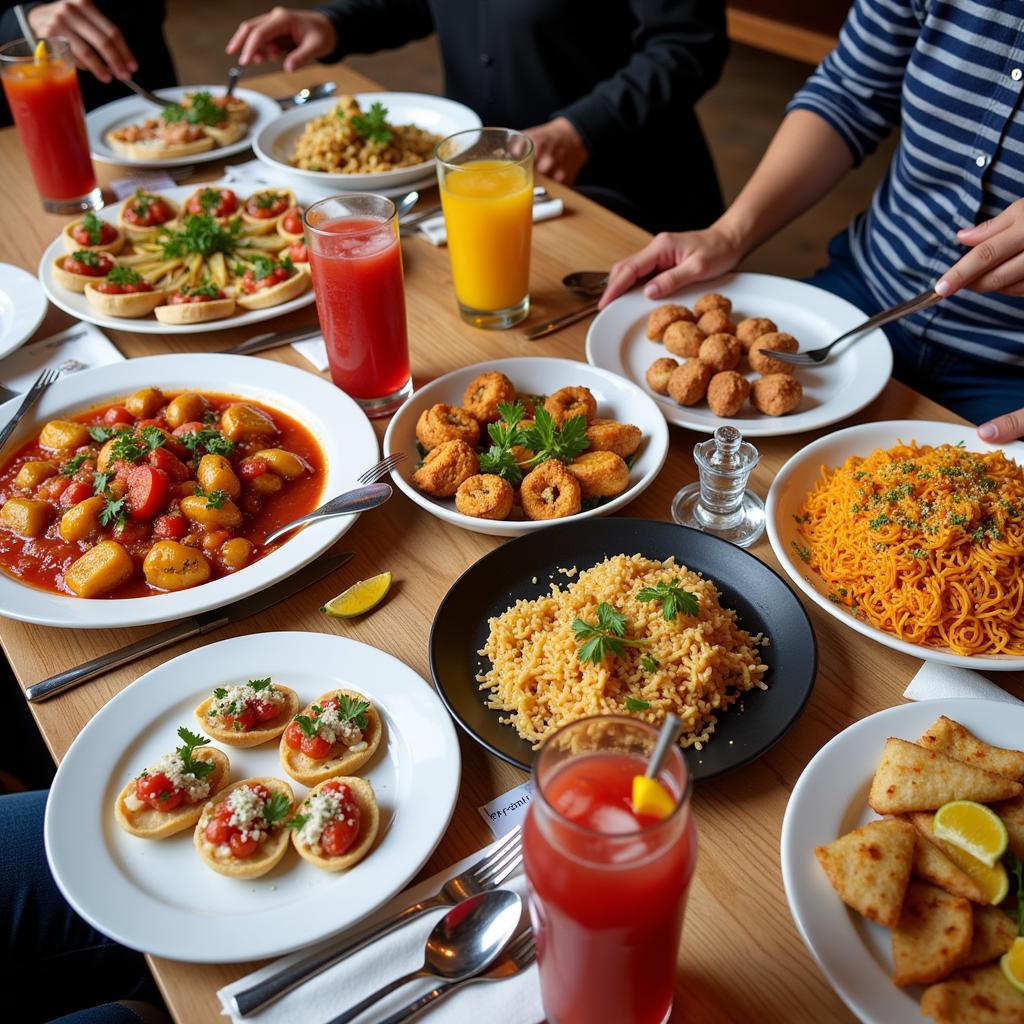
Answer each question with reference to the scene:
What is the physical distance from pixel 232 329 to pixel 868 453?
4.95 ft

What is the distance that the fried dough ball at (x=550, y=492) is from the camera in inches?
64.7

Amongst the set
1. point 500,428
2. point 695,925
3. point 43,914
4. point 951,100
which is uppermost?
point 951,100

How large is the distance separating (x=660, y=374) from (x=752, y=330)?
265 millimetres

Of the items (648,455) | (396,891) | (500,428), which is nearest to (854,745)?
(396,891)

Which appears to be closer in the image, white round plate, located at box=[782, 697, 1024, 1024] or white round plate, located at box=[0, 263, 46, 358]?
white round plate, located at box=[782, 697, 1024, 1024]

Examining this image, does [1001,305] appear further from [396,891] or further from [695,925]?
→ [396,891]

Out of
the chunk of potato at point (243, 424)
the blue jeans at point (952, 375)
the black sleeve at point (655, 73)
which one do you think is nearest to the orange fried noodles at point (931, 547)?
A: the blue jeans at point (952, 375)

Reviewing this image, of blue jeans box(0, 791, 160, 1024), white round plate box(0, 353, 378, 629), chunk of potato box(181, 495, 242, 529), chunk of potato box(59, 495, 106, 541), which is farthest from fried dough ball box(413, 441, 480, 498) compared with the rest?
blue jeans box(0, 791, 160, 1024)

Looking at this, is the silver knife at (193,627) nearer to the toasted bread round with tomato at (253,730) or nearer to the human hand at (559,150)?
the toasted bread round with tomato at (253,730)

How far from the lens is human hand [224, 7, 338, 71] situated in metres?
3.30

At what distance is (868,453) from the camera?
178 cm

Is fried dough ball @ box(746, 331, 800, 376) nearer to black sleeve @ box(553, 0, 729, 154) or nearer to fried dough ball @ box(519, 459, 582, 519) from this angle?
fried dough ball @ box(519, 459, 582, 519)

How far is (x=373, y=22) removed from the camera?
12.1 feet

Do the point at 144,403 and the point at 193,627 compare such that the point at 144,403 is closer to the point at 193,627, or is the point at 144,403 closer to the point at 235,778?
the point at 193,627
